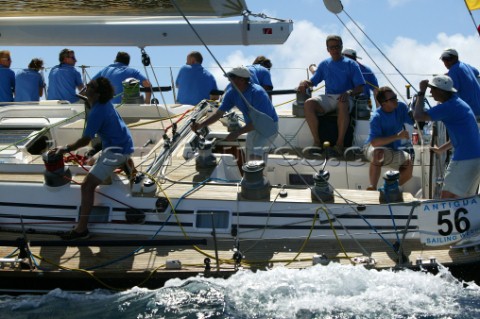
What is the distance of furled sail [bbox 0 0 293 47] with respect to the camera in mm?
10727

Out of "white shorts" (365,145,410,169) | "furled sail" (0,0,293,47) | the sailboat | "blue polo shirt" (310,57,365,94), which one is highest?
"furled sail" (0,0,293,47)

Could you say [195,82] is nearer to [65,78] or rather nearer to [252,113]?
[65,78]

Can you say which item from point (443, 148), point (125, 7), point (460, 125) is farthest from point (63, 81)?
point (460, 125)

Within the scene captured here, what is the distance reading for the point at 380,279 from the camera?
8.70 metres

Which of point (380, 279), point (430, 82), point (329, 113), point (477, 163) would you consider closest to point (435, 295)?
point (380, 279)

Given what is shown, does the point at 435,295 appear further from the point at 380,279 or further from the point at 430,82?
the point at 430,82

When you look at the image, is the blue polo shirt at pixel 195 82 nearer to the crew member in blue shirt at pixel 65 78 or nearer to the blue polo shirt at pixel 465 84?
the crew member in blue shirt at pixel 65 78

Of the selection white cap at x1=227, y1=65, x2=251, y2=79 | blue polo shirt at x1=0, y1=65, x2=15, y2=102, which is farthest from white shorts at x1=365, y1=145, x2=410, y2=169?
blue polo shirt at x1=0, y1=65, x2=15, y2=102

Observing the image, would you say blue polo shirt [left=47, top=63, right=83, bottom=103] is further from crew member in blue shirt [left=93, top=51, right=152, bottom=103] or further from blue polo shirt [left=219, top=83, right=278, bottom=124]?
blue polo shirt [left=219, top=83, right=278, bottom=124]

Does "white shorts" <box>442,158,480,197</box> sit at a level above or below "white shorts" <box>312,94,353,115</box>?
below

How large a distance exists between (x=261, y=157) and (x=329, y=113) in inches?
77.2

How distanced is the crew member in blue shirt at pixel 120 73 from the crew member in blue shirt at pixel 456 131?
5586 mm

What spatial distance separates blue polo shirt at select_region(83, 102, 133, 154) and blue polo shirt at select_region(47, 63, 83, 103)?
490cm

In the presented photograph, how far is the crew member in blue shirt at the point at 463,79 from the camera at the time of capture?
35.8 ft
